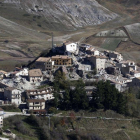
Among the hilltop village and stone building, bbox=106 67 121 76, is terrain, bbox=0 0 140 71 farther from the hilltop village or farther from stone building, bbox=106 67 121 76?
stone building, bbox=106 67 121 76

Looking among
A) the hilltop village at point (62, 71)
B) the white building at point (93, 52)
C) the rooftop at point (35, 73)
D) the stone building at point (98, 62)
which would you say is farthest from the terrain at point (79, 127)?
the white building at point (93, 52)

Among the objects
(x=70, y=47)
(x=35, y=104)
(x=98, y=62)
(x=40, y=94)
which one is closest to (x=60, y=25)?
(x=70, y=47)

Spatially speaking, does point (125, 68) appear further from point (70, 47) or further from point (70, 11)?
point (70, 11)

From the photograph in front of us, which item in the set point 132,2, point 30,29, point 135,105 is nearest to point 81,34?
point 30,29

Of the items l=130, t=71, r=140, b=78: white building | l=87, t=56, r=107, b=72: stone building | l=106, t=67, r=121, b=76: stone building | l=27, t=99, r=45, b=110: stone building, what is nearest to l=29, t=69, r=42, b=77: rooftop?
l=27, t=99, r=45, b=110: stone building

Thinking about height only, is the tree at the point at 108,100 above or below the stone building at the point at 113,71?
below

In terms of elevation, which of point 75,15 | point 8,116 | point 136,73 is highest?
point 75,15

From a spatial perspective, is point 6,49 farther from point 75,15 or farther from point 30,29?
point 75,15

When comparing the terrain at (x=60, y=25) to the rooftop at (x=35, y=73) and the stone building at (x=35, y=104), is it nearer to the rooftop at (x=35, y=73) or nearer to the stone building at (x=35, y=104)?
the rooftop at (x=35, y=73)
